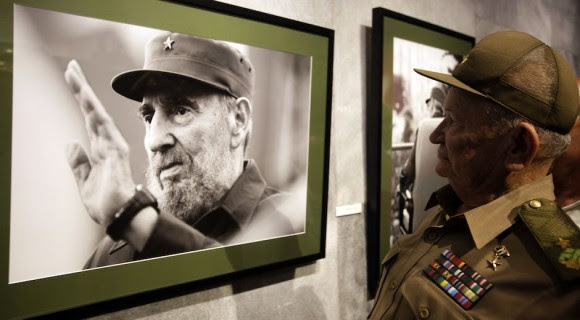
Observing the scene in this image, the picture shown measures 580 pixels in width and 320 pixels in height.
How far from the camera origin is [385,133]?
6.16 ft

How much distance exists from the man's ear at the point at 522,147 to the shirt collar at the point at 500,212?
0.06m

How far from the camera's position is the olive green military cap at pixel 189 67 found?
122 cm

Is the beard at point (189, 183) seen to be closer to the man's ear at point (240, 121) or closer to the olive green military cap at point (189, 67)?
the man's ear at point (240, 121)

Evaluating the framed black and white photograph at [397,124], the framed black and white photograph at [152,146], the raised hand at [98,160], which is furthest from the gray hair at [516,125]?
the raised hand at [98,160]

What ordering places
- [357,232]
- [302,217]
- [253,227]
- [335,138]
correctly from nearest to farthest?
[253,227] < [302,217] < [335,138] < [357,232]

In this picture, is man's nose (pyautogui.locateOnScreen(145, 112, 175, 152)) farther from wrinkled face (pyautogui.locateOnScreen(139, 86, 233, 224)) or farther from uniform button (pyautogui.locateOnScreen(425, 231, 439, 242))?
uniform button (pyautogui.locateOnScreen(425, 231, 439, 242))

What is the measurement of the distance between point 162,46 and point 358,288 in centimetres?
125

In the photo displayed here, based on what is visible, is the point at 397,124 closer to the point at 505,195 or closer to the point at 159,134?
the point at 505,195

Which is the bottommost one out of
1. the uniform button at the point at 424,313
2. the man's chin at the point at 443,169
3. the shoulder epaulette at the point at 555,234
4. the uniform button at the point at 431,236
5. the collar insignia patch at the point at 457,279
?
the uniform button at the point at 424,313

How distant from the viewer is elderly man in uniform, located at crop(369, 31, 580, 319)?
95cm

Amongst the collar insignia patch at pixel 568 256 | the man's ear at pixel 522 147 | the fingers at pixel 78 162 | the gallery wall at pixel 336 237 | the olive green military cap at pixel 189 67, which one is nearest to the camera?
the collar insignia patch at pixel 568 256

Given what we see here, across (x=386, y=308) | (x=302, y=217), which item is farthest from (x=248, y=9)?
(x=386, y=308)

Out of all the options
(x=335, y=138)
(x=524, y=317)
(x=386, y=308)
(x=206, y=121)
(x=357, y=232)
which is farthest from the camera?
(x=357, y=232)

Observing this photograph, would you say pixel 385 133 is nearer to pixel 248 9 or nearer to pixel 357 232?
pixel 357 232
